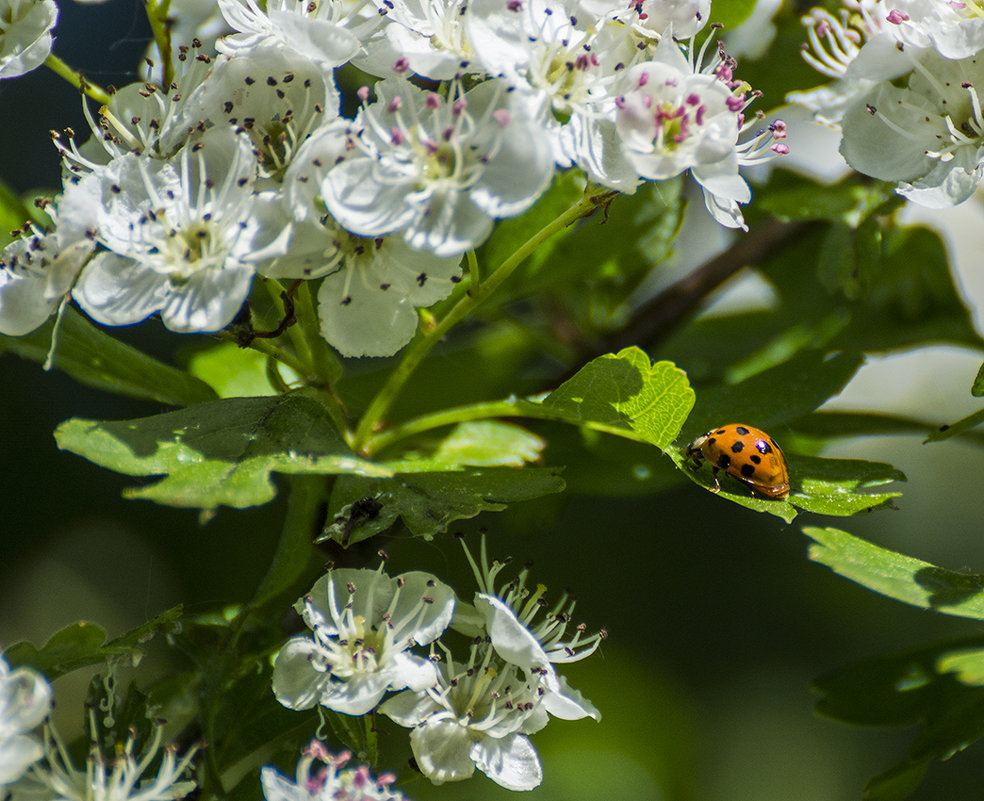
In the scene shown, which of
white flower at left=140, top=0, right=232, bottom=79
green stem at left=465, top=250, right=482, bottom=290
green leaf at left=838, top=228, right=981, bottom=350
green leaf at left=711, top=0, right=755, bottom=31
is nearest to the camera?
green stem at left=465, top=250, right=482, bottom=290

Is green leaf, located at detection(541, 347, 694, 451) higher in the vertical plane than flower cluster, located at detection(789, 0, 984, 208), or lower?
lower

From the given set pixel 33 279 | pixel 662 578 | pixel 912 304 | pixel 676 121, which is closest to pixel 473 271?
pixel 676 121

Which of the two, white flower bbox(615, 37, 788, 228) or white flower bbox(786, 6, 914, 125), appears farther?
white flower bbox(786, 6, 914, 125)

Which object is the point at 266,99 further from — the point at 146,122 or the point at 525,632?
the point at 525,632

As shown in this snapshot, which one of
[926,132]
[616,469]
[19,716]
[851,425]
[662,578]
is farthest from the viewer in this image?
[662,578]

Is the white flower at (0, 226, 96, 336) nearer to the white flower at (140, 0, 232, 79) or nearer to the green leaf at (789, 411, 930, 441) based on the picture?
the white flower at (140, 0, 232, 79)

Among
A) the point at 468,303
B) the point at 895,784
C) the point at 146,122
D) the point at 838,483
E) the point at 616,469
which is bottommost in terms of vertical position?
the point at 895,784

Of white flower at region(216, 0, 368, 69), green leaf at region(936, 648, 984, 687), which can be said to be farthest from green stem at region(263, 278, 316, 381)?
green leaf at region(936, 648, 984, 687)
